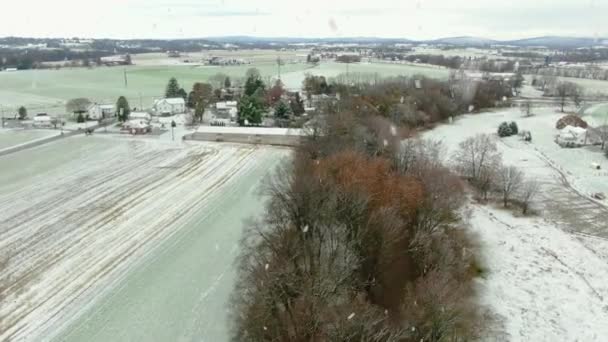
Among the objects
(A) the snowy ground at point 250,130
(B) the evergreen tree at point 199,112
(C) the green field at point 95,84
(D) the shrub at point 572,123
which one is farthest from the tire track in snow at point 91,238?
(C) the green field at point 95,84

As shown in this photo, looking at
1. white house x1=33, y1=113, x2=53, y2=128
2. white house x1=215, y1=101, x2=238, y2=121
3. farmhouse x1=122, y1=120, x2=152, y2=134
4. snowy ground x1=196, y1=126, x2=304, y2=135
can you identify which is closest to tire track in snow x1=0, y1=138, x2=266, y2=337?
snowy ground x1=196, y1=126, x2=304, y2=135

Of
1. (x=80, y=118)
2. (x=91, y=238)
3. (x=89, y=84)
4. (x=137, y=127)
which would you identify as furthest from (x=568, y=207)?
(x=89, y=84)

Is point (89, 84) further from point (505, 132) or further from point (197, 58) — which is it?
point (505, 132)

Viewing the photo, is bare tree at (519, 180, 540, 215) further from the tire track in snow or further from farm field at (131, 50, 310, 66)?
farm field at (131, 50, 310, 66)

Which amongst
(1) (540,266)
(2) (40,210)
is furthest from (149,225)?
(1) (540,266)

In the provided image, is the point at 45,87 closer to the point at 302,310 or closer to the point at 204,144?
the point at 204,144
